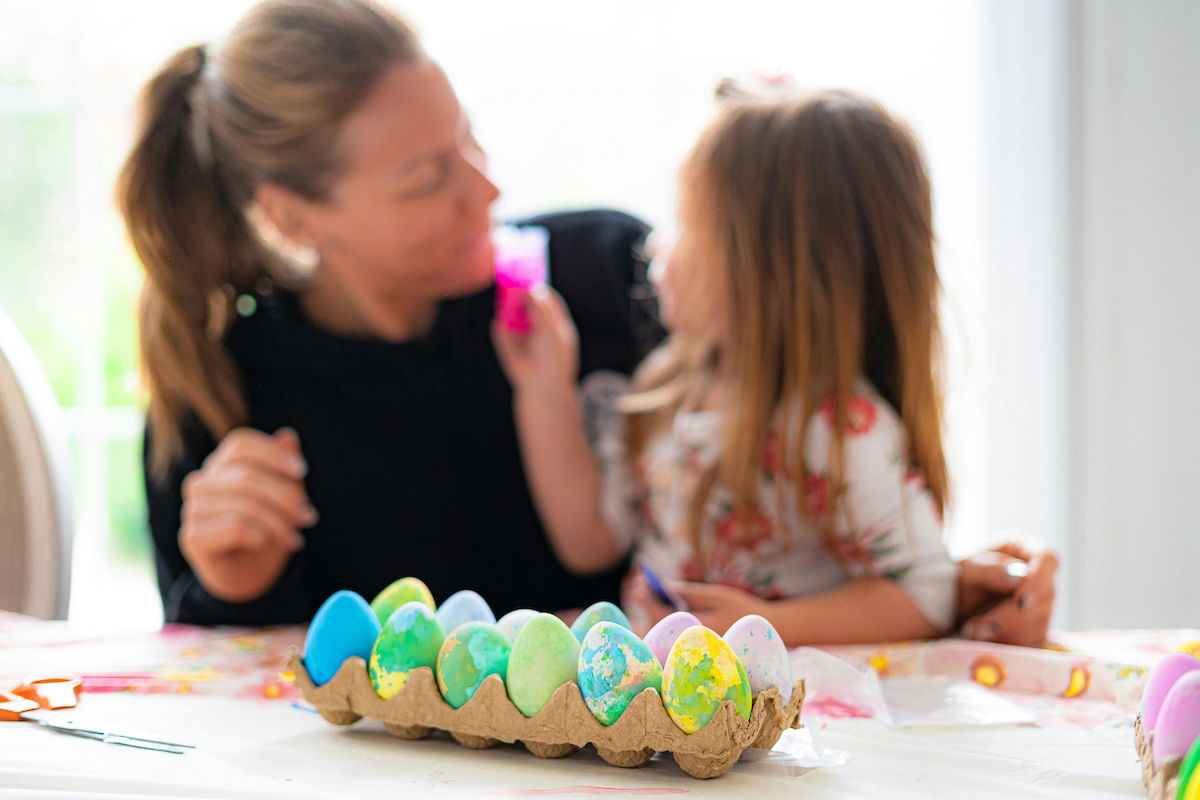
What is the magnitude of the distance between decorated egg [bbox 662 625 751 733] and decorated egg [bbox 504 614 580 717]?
2.2 inches

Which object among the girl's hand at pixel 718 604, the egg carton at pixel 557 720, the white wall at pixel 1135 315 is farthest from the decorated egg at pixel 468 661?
the white wall at pixel 1135 315

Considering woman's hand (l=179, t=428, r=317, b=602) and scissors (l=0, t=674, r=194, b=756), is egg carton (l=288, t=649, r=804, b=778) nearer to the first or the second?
scissors (l=0, t=674, r=194, b=756)

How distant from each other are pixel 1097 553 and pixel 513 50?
4.78 feet

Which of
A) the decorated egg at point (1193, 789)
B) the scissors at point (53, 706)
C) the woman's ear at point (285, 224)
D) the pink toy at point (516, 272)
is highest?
the woman's ear at point (285, 224)

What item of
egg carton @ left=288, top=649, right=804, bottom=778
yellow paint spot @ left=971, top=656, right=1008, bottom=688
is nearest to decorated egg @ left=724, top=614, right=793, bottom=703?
egg carton @ left=288, top=649, right=804, bottom=778

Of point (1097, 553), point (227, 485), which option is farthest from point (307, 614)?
point (1097, 553)

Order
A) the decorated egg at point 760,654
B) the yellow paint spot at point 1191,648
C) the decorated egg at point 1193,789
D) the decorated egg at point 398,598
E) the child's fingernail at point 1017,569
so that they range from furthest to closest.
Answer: the child's fingernail at point 1017,569
the yellow paint spot at point 1191,648
the decorated egg at point 398,598
the decorated egg at point 760,654
the decorated egg at point 1193,789

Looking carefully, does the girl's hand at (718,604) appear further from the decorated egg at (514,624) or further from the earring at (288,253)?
the earring at (288,253)

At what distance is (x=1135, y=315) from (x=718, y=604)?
1252 millimetres

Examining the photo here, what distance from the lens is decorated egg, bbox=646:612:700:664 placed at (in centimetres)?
63

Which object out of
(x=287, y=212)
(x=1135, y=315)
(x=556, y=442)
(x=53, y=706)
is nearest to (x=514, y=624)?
(x=53, y=706)

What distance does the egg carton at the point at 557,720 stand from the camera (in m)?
0.58

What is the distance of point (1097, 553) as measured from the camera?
76.7 inches

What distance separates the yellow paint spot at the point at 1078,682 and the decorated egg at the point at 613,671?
338 millimetres
